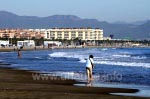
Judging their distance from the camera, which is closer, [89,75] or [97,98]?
[97,98]

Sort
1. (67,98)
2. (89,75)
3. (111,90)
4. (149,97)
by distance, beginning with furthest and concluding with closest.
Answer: (89,75)
(111,90)
(149,97)
(67,98)

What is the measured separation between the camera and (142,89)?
20.7 m

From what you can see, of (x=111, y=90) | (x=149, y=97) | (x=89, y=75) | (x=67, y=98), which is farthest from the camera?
(x=89, y=75)

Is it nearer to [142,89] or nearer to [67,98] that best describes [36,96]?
[67,98]

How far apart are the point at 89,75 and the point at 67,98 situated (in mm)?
9782

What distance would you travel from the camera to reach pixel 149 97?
1700cm

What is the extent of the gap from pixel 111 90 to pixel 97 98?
3937 millimetres

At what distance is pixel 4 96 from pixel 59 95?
6.82ft

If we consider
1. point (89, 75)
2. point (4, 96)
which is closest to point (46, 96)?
point (4, 96)

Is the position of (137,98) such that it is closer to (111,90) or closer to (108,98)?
(108,98)


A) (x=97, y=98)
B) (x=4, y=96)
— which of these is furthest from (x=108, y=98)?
(x=4, y=96)

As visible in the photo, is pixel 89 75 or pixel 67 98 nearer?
pixel 67 98

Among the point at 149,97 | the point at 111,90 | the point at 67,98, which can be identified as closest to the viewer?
the point at 67,98

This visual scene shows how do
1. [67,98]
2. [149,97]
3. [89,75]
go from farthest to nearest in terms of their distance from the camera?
[89,75]
[149,97]
[67,98]
